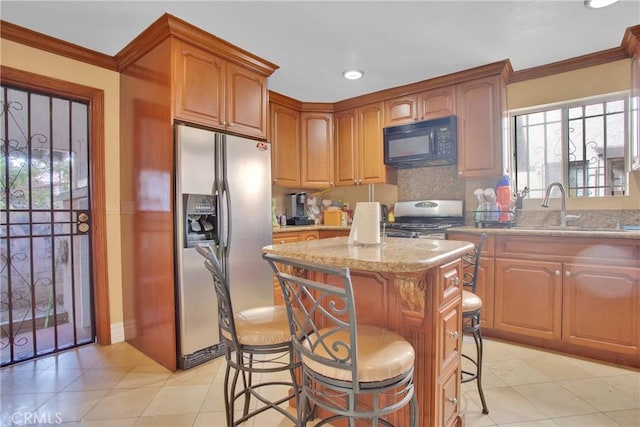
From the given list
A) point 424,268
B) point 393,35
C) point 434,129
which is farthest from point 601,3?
point 424,268

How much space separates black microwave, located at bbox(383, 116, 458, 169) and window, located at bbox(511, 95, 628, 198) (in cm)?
66

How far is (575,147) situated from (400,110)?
1.64m

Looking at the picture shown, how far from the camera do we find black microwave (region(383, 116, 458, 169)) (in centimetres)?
324

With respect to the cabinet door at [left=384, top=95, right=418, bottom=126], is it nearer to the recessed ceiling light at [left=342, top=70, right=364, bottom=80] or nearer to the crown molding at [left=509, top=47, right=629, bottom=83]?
the recessed ceiling light at [left=342, top=70, right=364, bottom=80]

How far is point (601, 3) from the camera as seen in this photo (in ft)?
6.72

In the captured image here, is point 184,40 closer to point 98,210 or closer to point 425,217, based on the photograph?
point 98,210

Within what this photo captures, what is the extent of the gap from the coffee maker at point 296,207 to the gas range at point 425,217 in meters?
1.08

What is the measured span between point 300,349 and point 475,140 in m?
2.76

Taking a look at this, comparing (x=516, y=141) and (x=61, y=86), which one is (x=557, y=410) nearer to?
(x=516, y=141)

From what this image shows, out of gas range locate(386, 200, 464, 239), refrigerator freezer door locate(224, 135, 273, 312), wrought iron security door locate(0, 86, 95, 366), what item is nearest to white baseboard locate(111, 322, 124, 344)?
wrought iron security door locate(0, 86, 95, 366)

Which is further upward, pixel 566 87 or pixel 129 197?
pixel 566 87

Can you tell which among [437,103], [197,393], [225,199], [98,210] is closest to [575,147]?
[437,103]

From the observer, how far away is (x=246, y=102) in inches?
107

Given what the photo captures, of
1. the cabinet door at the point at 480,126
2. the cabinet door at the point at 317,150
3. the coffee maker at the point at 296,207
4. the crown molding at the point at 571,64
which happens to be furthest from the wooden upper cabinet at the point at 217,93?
the crown molding at the point at 571,64
